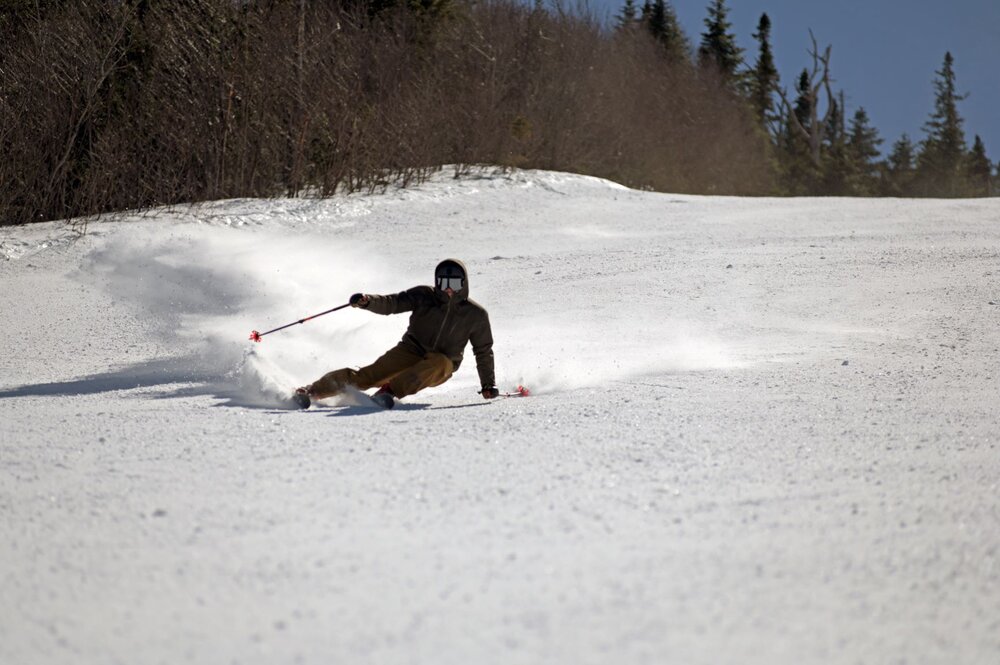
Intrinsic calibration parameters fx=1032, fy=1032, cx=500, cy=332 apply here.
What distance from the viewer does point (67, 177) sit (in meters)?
17.9

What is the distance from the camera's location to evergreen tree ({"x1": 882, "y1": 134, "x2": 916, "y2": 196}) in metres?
62.7

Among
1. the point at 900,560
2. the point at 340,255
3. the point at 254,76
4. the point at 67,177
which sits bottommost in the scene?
the point at 900,560

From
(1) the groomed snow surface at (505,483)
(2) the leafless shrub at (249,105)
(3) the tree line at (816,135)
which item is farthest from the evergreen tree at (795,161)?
(1) the groomed snow surface at (505,483)

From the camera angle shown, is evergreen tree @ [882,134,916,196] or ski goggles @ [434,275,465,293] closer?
ski goggles @ [434,275,465,293]

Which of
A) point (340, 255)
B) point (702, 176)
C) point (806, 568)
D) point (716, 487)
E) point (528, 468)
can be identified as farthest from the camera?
point (702, 176)

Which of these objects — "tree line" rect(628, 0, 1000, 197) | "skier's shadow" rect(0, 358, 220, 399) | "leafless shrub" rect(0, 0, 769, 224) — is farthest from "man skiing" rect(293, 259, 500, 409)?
"tree line" rect(628, 0, 1000, 197)

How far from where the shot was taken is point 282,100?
2097cm

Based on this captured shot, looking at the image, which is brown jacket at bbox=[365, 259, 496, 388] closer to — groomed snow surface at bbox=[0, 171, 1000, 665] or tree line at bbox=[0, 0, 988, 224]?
groomed snow surface at bbox=[0, 171, 1000, 665]

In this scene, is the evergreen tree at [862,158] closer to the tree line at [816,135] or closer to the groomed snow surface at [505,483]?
the tree line at [816,135]

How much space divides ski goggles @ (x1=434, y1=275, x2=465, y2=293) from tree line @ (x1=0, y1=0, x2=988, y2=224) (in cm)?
1236

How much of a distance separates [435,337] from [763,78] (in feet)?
189

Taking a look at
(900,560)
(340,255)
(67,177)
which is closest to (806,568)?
(900,560)

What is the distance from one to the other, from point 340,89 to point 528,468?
19313 millimetres

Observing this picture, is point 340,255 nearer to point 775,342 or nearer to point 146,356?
point 146,356
